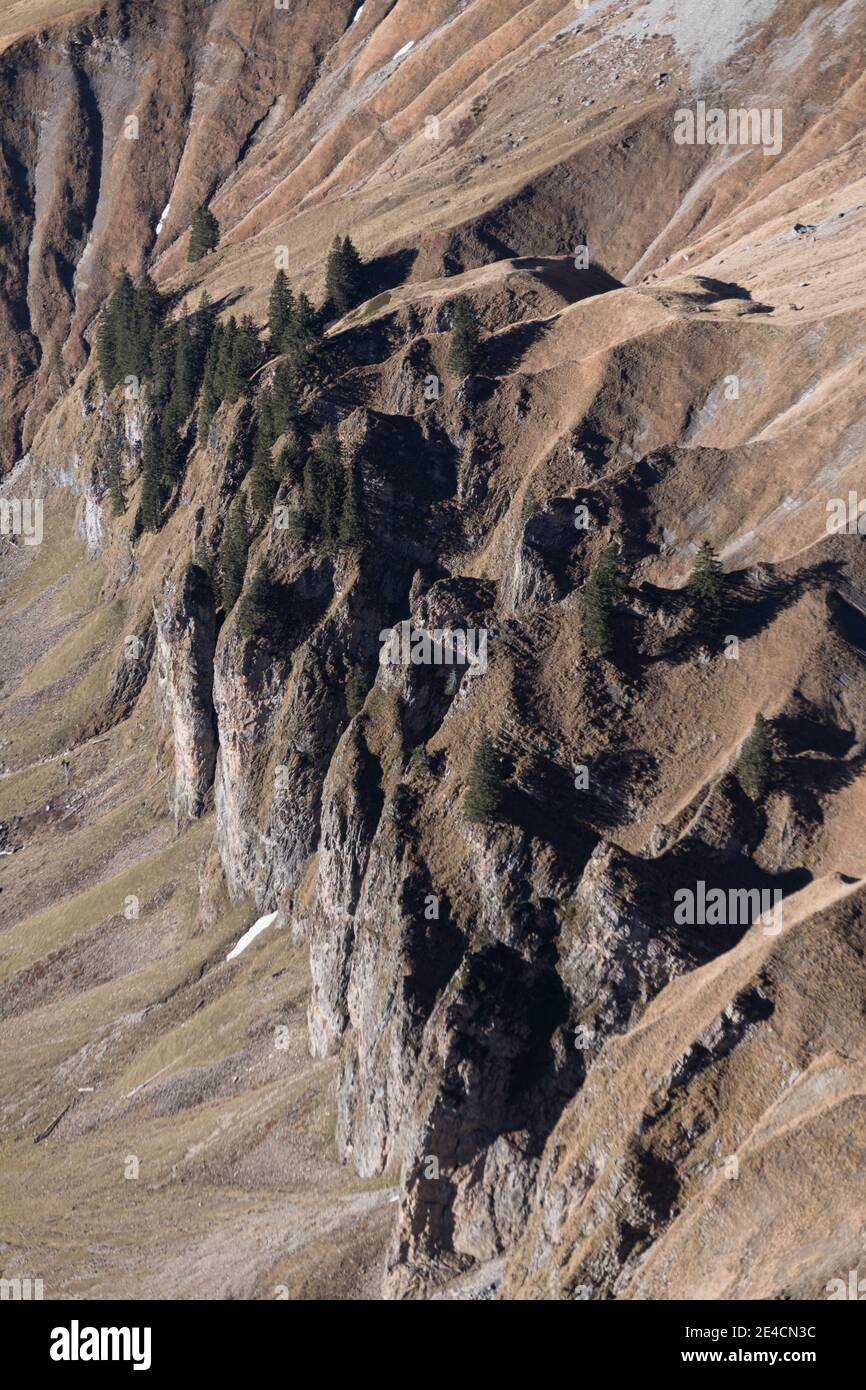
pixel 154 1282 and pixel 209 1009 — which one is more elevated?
pixel 209 1009

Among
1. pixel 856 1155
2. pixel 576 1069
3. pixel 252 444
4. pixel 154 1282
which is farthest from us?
pixel 252 444

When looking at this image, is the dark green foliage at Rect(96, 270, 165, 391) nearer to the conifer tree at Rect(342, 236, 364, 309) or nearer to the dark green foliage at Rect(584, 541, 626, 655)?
the conifer tree at Rect(342, 236, 364, 309)

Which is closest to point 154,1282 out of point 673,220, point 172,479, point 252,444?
point 252,444

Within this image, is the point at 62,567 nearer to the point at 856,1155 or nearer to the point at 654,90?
the point at 654,90

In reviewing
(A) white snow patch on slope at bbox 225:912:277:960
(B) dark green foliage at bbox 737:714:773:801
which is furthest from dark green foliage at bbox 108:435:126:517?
(B) dark green foliage at bbox 737:714:773:801

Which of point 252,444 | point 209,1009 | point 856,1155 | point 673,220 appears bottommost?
point 209,1009

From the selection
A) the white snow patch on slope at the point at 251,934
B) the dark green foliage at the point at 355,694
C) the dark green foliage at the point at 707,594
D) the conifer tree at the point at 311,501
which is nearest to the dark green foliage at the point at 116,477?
the conifer tree at the point at 311,501
